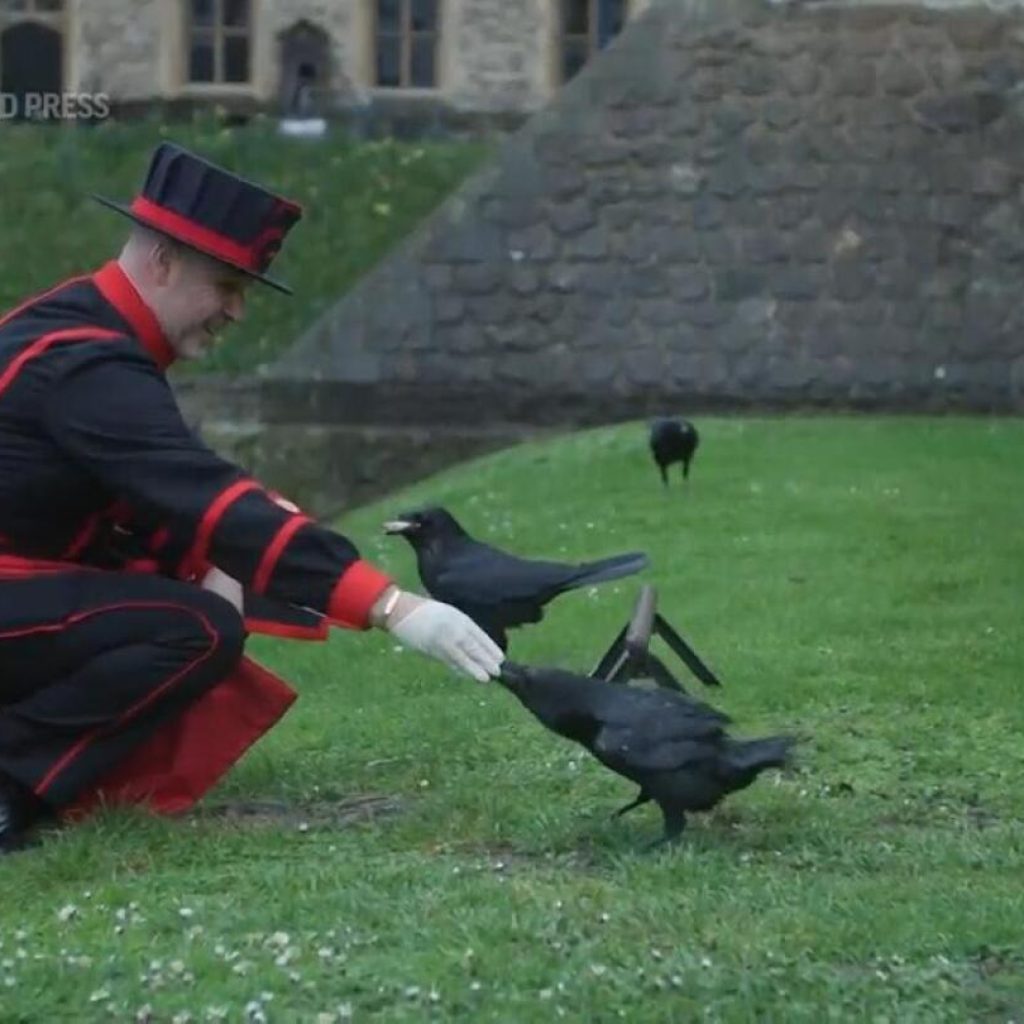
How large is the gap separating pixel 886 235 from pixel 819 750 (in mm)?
11894

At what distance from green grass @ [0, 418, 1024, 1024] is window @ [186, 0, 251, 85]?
19.4 m

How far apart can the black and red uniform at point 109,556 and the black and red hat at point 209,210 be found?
23 cm

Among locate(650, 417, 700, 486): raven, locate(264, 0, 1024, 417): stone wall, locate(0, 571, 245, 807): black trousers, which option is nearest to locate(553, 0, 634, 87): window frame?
locate(264, 0, 1024, 417): stone wall

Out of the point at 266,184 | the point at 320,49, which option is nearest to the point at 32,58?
the point at 320,49

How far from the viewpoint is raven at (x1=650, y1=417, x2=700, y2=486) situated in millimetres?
14430

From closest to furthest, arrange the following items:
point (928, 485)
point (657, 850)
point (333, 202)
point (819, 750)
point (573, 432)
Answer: point (657, 850)
point (819, 750)
point (928, 485)
point (573, 432)
point (333, 202)

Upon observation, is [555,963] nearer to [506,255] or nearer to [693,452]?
[693,452]

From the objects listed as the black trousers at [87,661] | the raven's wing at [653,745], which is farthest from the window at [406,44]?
the raven's wing at [653,745]

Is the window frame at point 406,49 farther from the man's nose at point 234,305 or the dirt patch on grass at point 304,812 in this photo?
the man's nose at point 234,305

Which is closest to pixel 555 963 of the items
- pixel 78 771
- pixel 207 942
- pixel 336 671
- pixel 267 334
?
pixel 207 942

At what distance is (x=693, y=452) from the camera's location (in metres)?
15.1

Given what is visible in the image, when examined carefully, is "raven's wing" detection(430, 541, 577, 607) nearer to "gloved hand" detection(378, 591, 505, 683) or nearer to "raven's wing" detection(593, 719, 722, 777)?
"raven's wing" detection(593, 719, 722, 777)

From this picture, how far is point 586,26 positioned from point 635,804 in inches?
941

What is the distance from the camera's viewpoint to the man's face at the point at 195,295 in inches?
258
